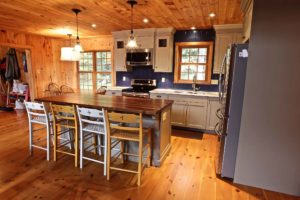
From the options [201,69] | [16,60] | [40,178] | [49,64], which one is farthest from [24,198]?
[16,60]

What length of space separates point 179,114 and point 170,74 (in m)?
1.17

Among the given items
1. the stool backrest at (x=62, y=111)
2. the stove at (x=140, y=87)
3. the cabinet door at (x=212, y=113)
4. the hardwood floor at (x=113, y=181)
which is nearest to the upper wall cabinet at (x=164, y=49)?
the stove at (x=140, y=87)

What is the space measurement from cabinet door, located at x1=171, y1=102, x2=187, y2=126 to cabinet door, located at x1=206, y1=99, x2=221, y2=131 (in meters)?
0.53

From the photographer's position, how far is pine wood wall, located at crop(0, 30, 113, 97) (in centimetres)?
550

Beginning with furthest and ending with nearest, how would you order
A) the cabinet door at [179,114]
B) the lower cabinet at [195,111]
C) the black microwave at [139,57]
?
the black microwave at [139,57] < the cabinet door at [179,114] < the lower cabinet at [195,111]

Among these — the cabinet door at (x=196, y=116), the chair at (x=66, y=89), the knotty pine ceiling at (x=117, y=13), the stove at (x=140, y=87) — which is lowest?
the cabinet door at (x=196, y=116)

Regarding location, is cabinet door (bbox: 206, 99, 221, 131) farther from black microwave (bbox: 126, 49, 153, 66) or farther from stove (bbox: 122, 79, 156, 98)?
black microwave (bbox: 126, 49, 153, 66)

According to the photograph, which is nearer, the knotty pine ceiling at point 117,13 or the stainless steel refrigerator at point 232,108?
the stainless steel refrigerator at point 232,108

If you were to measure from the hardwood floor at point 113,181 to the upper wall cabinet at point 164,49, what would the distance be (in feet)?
7.38

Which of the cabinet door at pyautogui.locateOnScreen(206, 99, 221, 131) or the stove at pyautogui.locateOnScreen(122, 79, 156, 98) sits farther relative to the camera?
the stove at pyautogui.locateOnScreen(122, 79, 156, 98)

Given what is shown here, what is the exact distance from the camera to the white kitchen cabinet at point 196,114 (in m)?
4.15

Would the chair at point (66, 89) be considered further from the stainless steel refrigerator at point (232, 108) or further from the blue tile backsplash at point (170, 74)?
the stainless steel refrigerator at point (232, 108)

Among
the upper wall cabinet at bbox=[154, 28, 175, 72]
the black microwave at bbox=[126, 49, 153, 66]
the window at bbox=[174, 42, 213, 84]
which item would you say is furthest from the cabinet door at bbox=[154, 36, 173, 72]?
the window at bbox=[174, 42, 213, 84]

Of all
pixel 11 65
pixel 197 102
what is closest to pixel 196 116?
pixel 197 102
